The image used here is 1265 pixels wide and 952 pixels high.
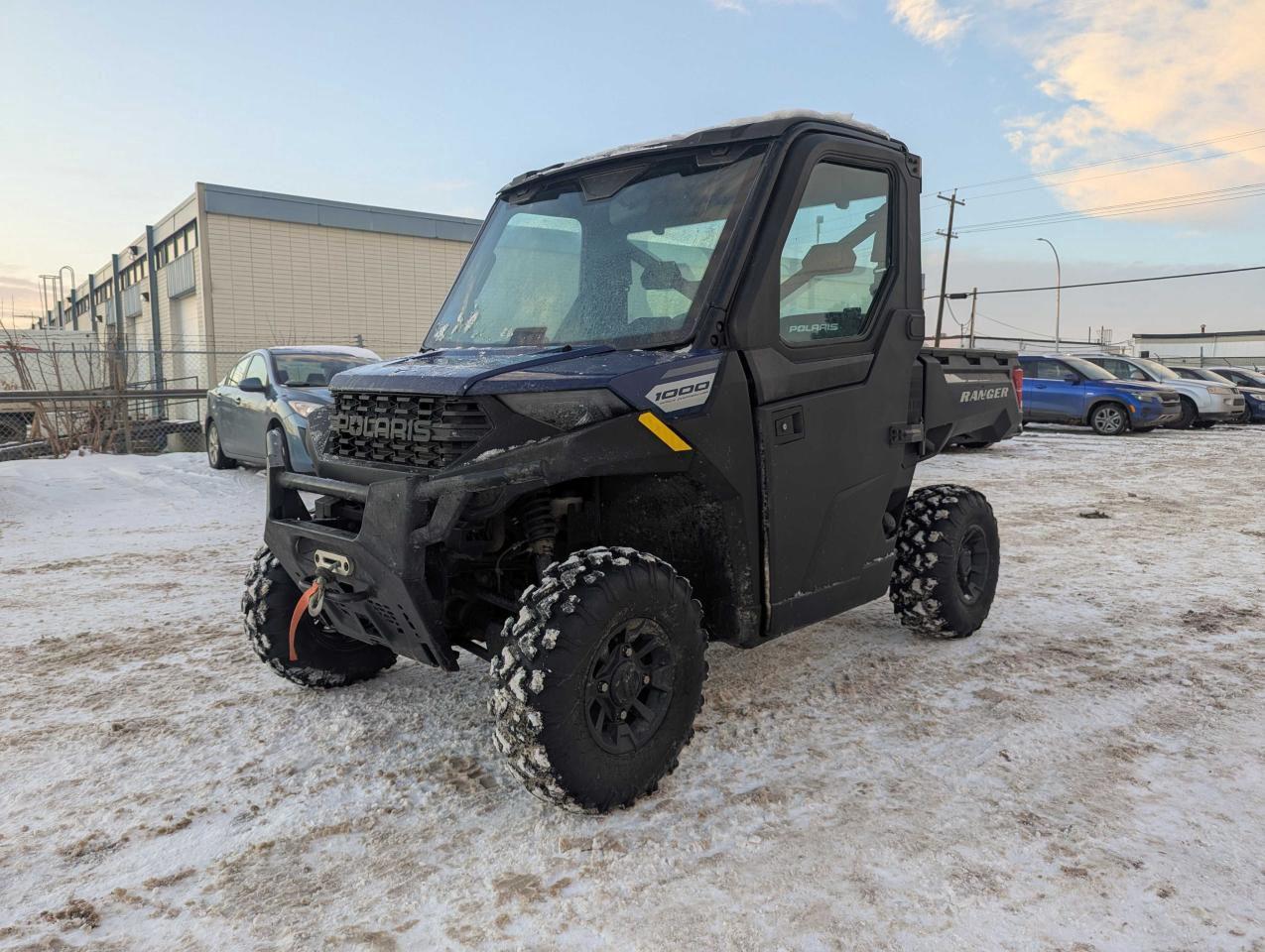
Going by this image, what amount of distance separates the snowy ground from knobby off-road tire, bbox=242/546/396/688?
14 centimetres

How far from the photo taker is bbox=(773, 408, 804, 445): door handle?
132 inches

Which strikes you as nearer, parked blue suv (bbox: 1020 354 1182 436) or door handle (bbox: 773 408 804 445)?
door handle (bbox: 773 408 804 445)

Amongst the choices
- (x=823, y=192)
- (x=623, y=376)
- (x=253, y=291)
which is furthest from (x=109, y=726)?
(x=253, y=291)

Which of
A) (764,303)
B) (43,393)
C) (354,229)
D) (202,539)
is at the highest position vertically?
(354,229)

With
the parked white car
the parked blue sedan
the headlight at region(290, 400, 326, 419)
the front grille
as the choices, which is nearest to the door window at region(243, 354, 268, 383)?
the parked blue sedan

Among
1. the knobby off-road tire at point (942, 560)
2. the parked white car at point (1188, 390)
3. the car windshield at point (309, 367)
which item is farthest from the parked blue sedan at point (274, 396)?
the parked white car at point (1188, 390)

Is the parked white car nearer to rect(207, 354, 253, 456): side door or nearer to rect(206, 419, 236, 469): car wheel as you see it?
rect(207, 354, 253, 456): side door

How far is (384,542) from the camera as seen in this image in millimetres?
2850

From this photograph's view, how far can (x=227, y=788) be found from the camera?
3158 mm

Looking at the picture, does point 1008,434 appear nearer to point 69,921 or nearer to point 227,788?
point 227,788

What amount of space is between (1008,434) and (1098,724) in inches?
87.9

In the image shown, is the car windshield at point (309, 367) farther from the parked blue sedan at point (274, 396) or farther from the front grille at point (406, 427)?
the front grille at point (406, 427)

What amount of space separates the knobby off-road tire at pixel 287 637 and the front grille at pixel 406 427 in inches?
31.1

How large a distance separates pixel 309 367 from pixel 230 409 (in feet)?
5.51
